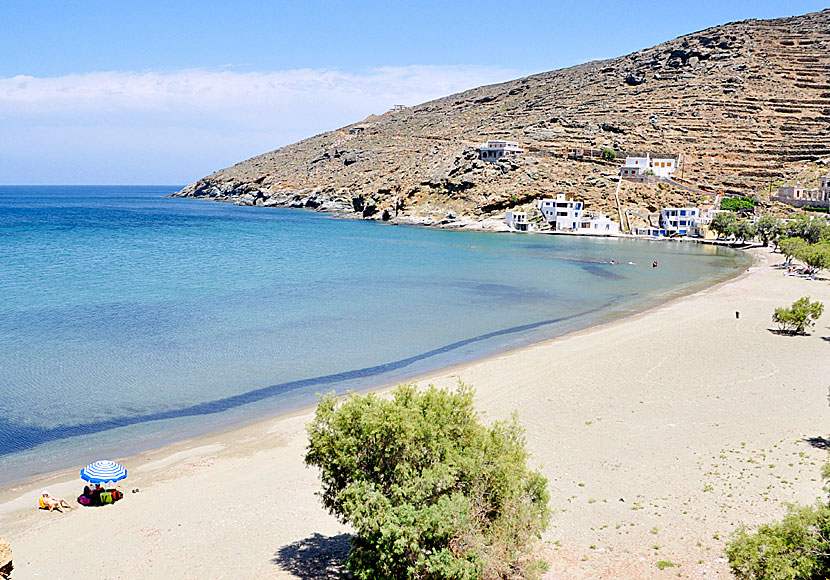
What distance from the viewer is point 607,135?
116m

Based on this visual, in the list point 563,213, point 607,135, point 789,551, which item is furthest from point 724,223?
point 789,551

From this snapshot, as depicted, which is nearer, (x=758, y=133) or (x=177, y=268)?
(x=177, y=268)

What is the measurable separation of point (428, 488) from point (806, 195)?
9795cm

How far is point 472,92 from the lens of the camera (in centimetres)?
17775

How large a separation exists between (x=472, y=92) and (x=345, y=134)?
38.7 m

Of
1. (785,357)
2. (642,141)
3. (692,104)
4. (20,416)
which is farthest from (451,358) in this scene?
(692,104)

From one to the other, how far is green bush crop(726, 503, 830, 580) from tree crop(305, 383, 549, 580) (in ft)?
8.64

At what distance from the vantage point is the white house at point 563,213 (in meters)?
92.1

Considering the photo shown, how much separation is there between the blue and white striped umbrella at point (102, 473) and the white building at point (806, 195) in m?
94.6

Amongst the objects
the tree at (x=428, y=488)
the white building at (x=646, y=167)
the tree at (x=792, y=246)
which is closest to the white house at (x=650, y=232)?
the white building at (x=646, y=167)

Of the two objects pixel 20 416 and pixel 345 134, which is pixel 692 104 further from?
pixel 20 416

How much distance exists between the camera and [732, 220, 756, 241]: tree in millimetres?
76500

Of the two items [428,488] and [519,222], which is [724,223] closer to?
[519,222]

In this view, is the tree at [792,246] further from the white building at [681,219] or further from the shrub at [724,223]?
the white building at [681,219]
